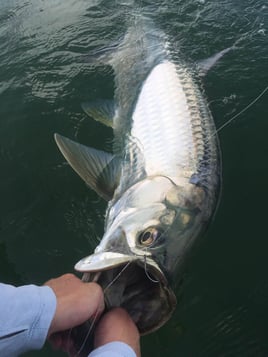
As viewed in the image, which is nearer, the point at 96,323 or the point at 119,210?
the point at 96,323

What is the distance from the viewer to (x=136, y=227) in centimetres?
243

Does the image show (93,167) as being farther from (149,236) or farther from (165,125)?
(149,236)

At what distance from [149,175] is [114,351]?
150cm

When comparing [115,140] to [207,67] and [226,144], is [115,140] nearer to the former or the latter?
[226,144]

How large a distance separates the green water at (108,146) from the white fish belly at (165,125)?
1.48 ft

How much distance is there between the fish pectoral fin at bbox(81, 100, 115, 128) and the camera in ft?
12.9

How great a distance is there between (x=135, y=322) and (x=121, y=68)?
10.0 feet

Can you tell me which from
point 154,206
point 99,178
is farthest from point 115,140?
point 154,206

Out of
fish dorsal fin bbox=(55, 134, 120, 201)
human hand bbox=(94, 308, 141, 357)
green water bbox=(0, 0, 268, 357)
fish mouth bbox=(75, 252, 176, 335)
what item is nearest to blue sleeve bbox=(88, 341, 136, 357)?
human hand bbox=(94, 308, 141, 357)

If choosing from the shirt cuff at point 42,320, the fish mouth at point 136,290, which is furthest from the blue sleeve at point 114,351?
the fish mouth at point 136,290

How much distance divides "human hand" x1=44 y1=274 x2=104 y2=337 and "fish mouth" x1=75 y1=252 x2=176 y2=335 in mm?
122

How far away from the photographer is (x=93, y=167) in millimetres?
3104

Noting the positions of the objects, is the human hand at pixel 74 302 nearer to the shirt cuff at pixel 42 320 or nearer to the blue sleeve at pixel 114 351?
the shirt cuff at pixel 42 320

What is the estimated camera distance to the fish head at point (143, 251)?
2.06 metres
